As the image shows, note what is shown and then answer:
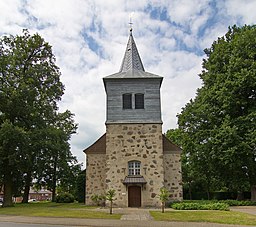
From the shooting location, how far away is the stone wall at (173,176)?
29.7 meters

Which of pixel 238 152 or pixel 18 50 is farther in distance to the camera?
pixel 18 50

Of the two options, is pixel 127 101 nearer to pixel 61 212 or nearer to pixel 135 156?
pixel 135 156

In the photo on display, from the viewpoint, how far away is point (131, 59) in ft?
104

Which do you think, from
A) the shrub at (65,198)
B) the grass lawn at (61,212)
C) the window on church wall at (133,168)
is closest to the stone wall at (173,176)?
the window on church wall at (133,168)

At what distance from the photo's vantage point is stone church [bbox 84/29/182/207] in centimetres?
2747

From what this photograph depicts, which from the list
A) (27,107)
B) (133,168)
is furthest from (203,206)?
(27,107)

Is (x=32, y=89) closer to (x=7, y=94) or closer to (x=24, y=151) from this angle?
(x=7, y=94)

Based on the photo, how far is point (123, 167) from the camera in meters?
27.8

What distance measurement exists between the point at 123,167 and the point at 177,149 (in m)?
6.13

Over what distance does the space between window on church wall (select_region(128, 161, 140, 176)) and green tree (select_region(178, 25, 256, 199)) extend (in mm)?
5838

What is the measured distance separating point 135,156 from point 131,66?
8.76 meters

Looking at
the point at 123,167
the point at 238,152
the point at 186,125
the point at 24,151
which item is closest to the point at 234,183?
the point at 238,152

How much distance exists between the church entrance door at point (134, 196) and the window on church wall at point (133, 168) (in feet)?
3.84

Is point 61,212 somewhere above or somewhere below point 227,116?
below
